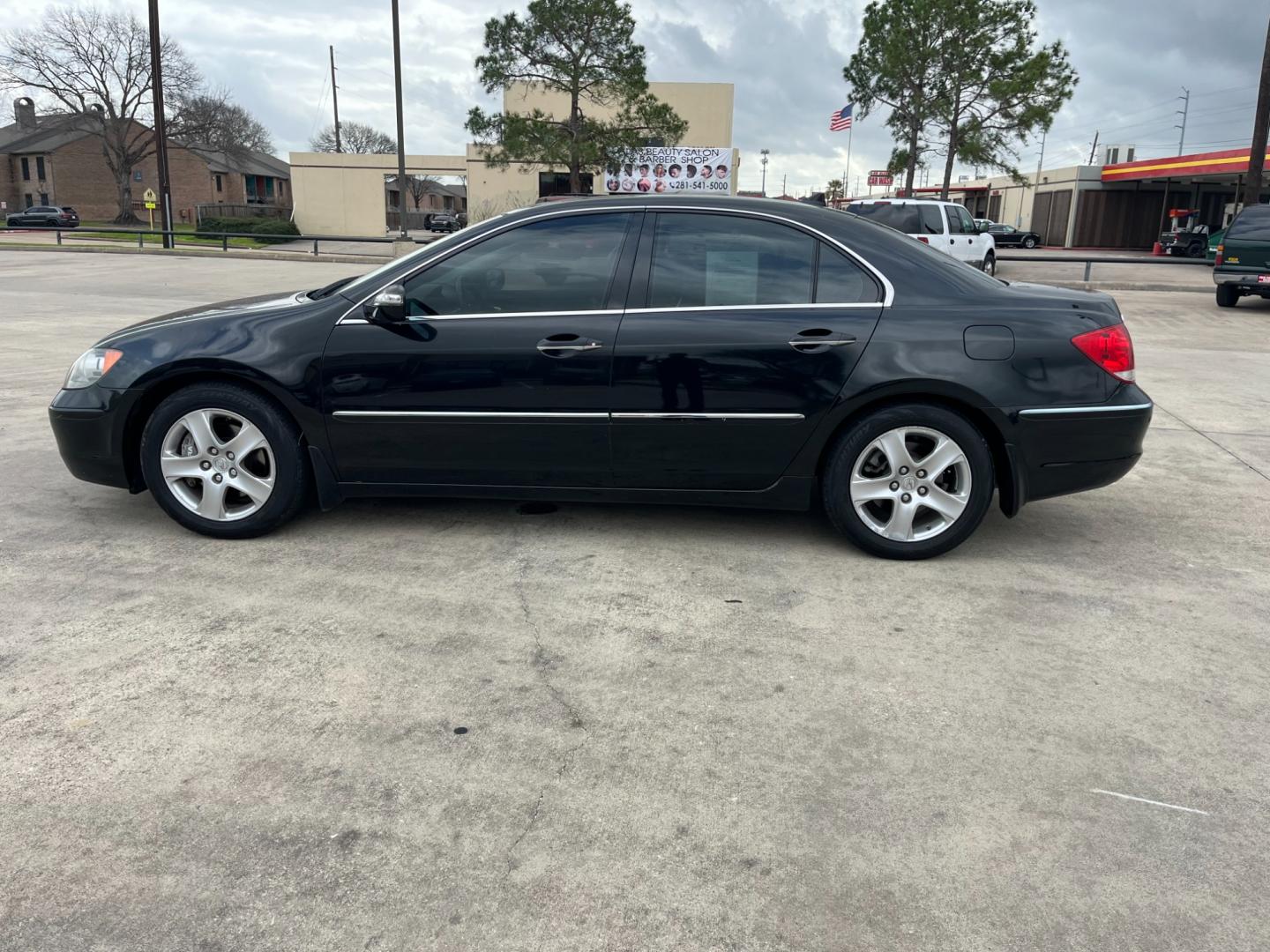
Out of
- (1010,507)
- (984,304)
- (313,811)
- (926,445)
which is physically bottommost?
(313,811)

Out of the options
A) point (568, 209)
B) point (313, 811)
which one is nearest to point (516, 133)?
point (568, 209)

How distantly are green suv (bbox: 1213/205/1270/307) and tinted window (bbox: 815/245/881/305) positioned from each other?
52.2 ft

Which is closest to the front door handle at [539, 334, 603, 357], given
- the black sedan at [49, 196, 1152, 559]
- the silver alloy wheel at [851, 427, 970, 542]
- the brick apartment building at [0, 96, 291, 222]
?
the black sedan at [49, 196, 1152, 559]

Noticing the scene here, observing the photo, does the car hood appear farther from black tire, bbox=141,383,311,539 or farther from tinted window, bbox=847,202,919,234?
tinted window, bbox=847,202,919,234

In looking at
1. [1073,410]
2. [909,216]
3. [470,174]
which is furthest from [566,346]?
[470,174]

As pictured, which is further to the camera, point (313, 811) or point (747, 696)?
point (747, 696)

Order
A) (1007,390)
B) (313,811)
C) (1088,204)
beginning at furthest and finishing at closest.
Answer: (1088,204) < (1007,390) < (313,811)

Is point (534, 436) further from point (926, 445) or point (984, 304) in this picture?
point (984, 304)

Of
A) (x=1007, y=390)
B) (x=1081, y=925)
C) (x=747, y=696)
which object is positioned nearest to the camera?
(x=1081, y=925)

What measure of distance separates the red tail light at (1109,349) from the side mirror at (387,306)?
2.93 m

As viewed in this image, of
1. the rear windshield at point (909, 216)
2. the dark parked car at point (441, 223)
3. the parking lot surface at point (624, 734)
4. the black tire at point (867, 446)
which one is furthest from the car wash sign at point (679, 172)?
the parking lot surface at point (624, 734)

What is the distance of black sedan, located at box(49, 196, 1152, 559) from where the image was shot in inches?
170

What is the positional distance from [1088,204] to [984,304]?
173 feet

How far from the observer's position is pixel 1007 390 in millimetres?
4309
